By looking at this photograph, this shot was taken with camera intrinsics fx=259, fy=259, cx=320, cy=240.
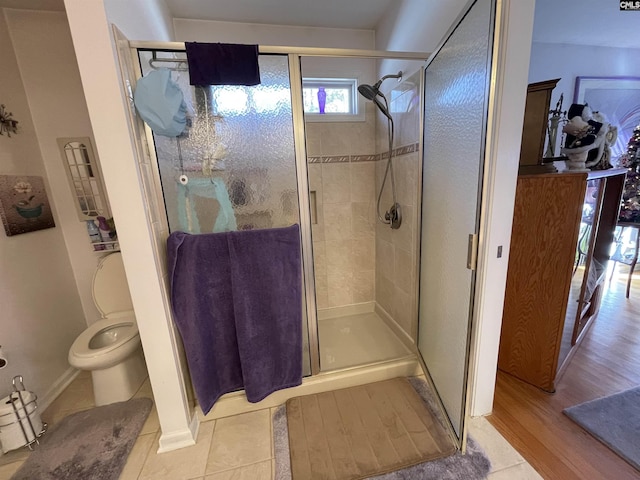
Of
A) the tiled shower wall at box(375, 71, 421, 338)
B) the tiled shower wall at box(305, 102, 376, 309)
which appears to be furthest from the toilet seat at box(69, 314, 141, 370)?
the tiled shower wall at box(375, 71, 421, 338)

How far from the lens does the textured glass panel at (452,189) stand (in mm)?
1047

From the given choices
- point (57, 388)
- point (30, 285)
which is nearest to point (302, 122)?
point (30, 285)

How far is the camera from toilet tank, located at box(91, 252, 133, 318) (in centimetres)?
193

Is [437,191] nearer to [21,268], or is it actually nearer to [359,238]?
[359,238]

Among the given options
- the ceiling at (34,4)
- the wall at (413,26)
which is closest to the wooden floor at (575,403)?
the wall at (413,26)

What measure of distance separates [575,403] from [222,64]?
271 cm

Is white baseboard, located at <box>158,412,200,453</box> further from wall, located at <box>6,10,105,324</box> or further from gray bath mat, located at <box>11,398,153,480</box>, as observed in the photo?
wall, located at <box>6,10,105,324</box>

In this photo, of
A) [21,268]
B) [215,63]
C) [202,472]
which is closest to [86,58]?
[215,63]

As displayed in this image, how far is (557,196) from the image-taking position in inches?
57.1

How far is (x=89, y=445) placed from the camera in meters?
1.44

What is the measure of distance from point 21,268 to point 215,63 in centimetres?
178

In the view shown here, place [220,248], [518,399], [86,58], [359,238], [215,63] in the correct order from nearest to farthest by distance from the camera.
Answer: [86,58] → [215,63] → [220,248] → [518,399] → [359,238]

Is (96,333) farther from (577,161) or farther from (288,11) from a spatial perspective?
(577,161)

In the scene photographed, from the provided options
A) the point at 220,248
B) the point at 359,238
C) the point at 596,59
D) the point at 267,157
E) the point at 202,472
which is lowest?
the point at 202,472
